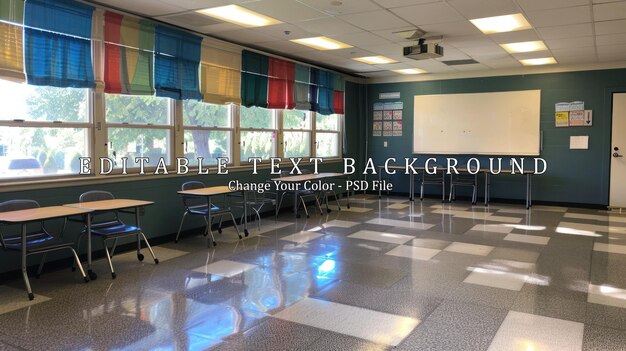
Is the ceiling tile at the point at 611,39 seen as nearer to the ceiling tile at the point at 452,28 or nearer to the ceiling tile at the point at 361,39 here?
the ceiling tile at the point at 452,28

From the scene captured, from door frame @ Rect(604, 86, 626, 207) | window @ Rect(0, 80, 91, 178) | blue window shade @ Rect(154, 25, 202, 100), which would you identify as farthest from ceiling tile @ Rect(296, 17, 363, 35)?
door frame @ Rect(604, 86, 626, 207)

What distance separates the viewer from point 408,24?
6.21m

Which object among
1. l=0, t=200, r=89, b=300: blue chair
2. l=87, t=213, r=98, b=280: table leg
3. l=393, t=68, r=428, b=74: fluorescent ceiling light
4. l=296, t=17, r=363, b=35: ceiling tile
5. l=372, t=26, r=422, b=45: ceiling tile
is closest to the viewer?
l=0, t=200, r=89, b=300: blue chair

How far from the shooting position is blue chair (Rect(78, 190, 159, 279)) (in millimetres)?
4878

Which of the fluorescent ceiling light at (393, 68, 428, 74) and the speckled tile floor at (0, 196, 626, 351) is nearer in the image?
the speckled tile floor at (0, 196, 626, 351)

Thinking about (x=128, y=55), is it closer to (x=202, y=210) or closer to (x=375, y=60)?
(x=202, y=210)

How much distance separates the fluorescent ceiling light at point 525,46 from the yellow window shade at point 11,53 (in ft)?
21.5

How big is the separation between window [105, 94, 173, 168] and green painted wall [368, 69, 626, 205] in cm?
661

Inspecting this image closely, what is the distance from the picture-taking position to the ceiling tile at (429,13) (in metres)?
5.43

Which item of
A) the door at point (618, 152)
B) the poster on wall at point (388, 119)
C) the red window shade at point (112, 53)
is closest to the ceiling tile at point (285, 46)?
the red window shade at point (112, 53)

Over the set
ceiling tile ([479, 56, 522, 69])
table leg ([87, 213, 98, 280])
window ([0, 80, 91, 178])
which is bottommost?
table leg ([87, 213, 98, 280])

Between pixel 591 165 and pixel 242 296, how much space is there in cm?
809

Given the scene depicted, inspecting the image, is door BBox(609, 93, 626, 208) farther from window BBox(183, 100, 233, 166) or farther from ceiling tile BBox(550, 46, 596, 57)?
window BBox(183, 100, 233, 166)

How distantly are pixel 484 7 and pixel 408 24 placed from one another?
41.1 inches
